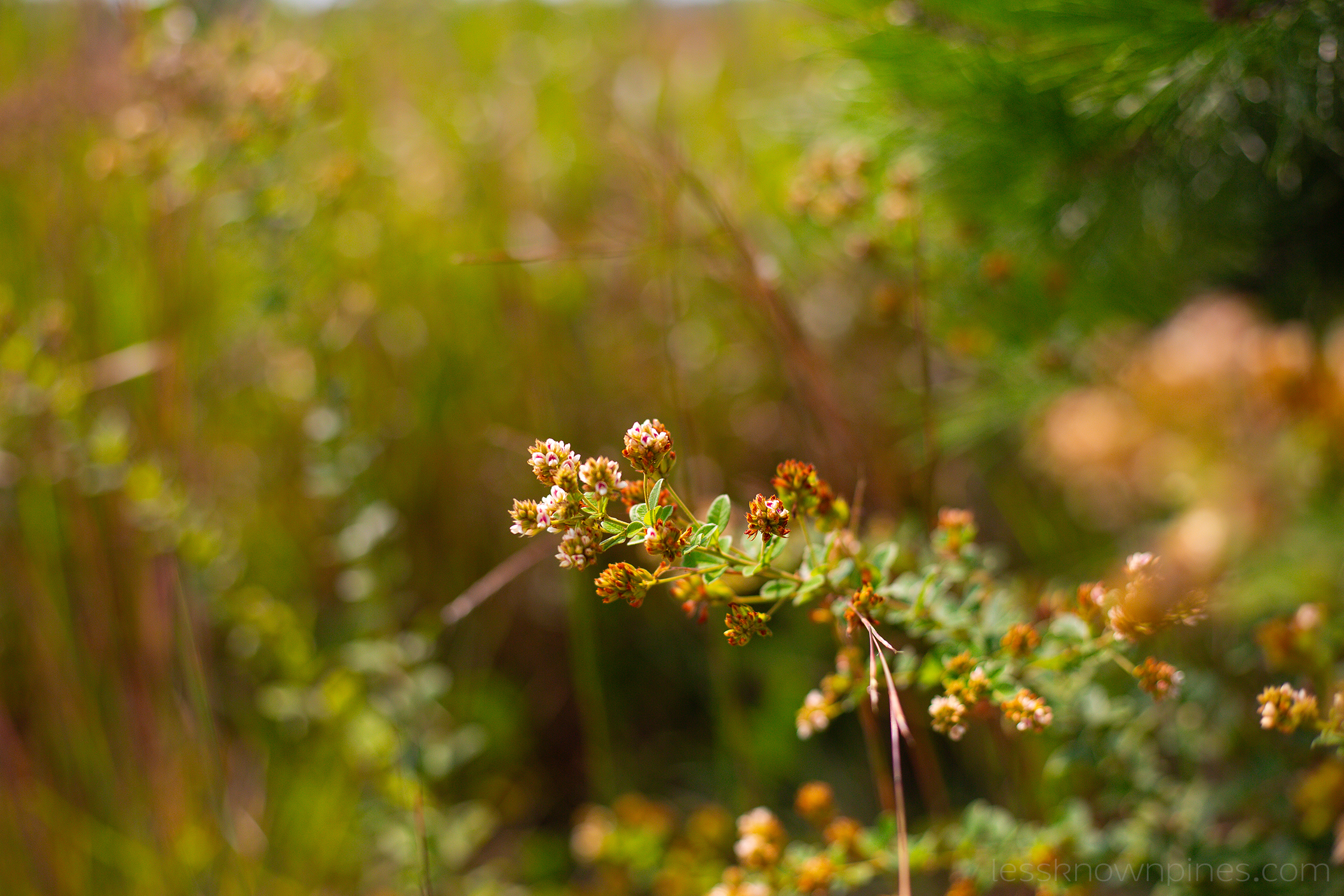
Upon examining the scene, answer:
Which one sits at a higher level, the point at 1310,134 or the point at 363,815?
the point at 1310,134

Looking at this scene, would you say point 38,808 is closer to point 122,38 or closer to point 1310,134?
point 122,38

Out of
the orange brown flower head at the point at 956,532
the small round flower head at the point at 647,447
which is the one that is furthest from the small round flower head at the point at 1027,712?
the small round flower head at the point at 647,447

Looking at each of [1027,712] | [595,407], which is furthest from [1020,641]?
[595,407]

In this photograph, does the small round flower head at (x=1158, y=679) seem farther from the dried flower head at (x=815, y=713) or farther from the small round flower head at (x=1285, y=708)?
the dried flower head at (x=815, y=713)

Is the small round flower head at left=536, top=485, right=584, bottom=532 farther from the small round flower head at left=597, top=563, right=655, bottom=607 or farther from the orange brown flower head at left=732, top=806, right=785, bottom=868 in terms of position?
the orange brown flower head at left=732, top=806, right=785, bottom=868

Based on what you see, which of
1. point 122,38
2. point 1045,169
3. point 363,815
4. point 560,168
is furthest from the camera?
point 560,168

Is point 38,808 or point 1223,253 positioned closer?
point 1223,253

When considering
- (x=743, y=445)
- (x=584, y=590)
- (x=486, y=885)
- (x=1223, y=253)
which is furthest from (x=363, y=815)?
(x=1223, y=253)
